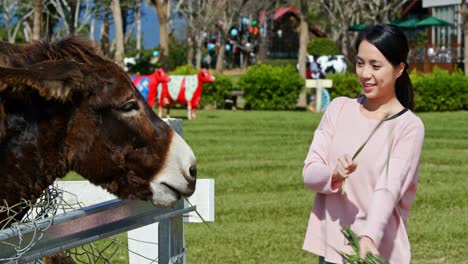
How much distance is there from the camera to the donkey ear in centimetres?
355

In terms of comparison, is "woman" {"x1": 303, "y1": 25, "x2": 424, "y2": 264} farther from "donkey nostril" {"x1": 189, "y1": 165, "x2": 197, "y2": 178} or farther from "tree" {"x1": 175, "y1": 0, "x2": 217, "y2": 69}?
"tree" {"x1": 175, "y1": 0, "x2": 217, "y2": 69}

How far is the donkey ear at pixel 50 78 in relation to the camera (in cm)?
355

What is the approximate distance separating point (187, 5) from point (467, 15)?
39207mm

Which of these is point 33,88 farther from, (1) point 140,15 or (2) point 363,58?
(1) point 140,15

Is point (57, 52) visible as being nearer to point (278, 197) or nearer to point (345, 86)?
point (278, 197)

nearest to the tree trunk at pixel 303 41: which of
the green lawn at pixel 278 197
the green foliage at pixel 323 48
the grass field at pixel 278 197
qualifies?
the grass field at pixel 278 197

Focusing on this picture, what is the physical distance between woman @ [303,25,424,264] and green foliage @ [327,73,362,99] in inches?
1087

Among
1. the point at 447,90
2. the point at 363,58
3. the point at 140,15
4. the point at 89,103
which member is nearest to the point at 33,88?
the point at 89,103

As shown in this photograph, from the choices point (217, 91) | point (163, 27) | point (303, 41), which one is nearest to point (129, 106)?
point (217, 91)

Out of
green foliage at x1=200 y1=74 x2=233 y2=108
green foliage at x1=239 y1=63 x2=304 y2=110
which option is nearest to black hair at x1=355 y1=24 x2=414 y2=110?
green foliage at x1=239 y1=63 x2=304 y2=110

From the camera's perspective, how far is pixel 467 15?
130 feet

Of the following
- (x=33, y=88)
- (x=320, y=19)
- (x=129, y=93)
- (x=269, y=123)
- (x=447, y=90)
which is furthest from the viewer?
(x=320, y=19)

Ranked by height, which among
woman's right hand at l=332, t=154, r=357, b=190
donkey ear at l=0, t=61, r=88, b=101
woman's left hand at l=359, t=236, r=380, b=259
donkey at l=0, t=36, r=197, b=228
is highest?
donkey ear at l=0, t=61, r=88, b=101

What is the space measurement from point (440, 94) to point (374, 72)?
26970 mm
